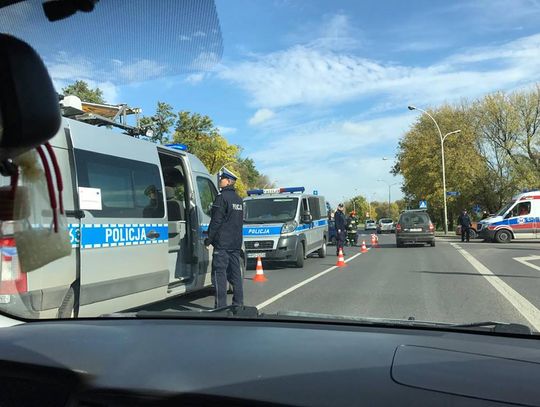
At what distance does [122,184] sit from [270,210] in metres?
9.36

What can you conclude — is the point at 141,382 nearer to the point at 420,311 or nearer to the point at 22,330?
the point at 22,330

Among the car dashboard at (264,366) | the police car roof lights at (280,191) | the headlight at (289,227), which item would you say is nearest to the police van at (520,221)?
the police car roof lights at (280,191)

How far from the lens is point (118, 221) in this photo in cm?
602

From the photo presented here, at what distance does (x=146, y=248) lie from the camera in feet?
21.5

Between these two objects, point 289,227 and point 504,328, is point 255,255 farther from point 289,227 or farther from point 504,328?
point 504,328

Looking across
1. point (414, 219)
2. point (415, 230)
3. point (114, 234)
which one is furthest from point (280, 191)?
point (114, 234)

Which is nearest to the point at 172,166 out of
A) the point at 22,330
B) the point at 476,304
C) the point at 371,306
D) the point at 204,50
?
the point at 371,306

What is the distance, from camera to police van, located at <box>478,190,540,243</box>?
26.7 metres

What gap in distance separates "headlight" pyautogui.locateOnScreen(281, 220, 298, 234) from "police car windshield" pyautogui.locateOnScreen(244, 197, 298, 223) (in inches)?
13.5

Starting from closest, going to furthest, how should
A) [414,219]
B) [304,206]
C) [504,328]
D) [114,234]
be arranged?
[504,328] < [114,234] < [304,206] < [414,219]

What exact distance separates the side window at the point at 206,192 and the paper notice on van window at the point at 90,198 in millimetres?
3024

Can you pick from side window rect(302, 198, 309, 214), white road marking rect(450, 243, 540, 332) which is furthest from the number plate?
white road marking rect(450, 243, 540, 332)

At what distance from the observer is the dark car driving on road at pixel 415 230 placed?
79.5 ft

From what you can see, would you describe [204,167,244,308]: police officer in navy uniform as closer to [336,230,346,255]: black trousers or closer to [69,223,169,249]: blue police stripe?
[69,223,169,249]: blue police stripe
